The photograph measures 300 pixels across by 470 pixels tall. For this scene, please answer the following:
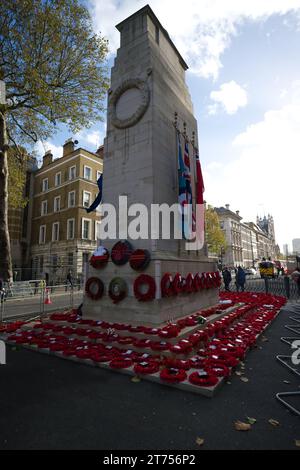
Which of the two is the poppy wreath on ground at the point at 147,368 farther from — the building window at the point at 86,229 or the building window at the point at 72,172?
the building window at the point at 72,172

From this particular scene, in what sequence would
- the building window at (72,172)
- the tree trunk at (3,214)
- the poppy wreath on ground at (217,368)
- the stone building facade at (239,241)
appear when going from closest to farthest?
the poppy wreath on ground at (217,368), the tree trunk at (3,214), the building window at (72,172), the stone building facade at (239,241)

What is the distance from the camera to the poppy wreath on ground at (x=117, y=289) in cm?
742

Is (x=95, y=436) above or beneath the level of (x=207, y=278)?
beneath

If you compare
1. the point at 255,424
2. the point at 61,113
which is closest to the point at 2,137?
the point at 61,113

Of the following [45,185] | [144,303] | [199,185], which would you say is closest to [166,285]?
[144,303]

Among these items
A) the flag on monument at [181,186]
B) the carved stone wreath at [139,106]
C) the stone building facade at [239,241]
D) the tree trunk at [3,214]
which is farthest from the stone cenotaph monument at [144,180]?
the stone building facade at [239,241]

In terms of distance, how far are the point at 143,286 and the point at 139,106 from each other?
6348mm

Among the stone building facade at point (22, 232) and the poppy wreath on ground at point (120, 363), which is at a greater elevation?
the stone building facade at point (22, 232)

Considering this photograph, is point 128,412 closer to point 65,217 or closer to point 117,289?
point 117,289

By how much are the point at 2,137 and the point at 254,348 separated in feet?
60.1

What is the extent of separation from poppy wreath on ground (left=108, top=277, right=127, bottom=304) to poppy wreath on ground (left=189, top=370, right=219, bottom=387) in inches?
144

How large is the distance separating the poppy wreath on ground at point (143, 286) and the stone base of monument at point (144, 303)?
0.47ft

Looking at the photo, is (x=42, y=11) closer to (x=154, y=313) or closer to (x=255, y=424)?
(x=154, y=313)

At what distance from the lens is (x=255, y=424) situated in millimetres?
3090
